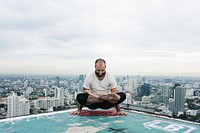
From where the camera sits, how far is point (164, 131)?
2242 mm

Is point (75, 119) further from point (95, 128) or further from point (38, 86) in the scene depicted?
point (38, 86)

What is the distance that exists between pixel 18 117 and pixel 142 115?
1787 mm

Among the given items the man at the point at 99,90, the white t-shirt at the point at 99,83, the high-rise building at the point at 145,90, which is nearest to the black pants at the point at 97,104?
the man at the point at 99,90

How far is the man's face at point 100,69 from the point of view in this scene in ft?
9.59

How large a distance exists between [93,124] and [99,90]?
661mm

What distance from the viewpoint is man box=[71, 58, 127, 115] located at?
9.64 feet

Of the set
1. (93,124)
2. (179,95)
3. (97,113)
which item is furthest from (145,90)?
(93,124)

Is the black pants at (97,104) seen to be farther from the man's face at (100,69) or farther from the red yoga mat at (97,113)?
the man's face at (100,69)

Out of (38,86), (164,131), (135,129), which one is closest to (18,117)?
(135,129)

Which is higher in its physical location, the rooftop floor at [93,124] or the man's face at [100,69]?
the man's face at [100,69]

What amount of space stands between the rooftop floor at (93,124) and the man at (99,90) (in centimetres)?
24

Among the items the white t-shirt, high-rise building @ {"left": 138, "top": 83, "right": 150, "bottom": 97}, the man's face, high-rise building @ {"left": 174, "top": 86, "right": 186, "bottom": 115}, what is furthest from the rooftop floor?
high-rise building @ {"left": 138, "top": 83, "right": 150, "bottom": 97}

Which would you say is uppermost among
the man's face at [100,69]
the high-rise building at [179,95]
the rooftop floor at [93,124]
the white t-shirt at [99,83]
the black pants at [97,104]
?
the man's face at [100,69]

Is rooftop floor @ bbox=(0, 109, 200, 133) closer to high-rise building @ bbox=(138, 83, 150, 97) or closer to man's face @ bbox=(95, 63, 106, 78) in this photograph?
man's face @ bbox=(95, 63, 106, 78)
